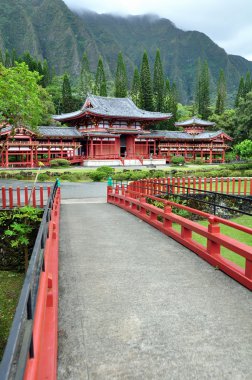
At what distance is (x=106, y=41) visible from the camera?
549 ft

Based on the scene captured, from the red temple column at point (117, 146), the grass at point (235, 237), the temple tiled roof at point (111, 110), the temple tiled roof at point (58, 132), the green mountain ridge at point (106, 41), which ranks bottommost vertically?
the grass at point (235, 237)

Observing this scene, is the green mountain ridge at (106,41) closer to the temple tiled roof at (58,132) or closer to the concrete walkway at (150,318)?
the temple tiled roof at (58,132)

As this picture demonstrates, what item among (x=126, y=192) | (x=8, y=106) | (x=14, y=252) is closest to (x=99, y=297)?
(x=14, y=252)

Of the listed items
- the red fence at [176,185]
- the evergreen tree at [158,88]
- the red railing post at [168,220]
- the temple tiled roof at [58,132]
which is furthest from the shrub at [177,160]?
the red railing post at [168,220]

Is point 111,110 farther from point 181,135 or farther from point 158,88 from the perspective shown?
point 158,88

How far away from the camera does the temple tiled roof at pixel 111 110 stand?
46.5 m

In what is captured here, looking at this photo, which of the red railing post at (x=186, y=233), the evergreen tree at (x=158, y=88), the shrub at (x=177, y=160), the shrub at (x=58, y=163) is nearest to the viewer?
the red railing post at (x=186, y=233)

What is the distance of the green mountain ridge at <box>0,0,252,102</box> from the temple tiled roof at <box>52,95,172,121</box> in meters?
89.2

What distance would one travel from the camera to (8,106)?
20500 mm

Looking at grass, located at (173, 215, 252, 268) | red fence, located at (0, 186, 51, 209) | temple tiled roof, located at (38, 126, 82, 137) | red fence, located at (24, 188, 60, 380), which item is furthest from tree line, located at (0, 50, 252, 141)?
red fence, located at (24, 188, 60, 380)

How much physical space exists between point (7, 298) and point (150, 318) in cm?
714

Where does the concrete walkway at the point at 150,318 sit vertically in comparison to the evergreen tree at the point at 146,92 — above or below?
below

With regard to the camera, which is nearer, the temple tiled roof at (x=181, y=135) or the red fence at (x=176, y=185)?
the red fence at (x=176, y=185)

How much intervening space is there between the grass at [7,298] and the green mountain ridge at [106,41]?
13226 centimetres
